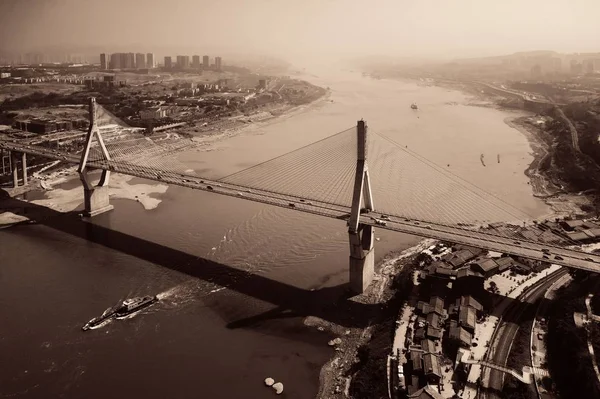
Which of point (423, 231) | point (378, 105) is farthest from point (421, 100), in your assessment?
point (423, 231)

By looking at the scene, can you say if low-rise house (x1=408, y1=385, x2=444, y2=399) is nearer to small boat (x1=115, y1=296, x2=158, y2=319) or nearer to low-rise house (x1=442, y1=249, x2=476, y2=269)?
low-rise house (x1=442, y1=249, x2=476, y2=269)

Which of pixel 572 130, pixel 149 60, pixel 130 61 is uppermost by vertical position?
pixel 149 60

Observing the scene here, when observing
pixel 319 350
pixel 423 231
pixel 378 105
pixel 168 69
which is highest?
pixel 168 69

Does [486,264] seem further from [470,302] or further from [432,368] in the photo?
[432,368]

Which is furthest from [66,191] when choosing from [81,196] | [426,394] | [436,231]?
[426,394]

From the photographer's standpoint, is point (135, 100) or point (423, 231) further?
point (135, 100)

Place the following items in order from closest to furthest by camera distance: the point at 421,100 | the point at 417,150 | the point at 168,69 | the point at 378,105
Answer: the point at 417,150 → the point at 378,105 → the point at 421,100 → the point at 168,69

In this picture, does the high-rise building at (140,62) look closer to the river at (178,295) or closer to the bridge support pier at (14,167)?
the bridge support pier at (14,167)

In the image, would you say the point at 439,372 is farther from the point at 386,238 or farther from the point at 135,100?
the point at 135,100
